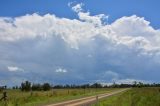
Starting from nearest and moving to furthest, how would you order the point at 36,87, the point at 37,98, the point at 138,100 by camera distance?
the point at 138,100 < the point at 37,98 < the point at 36,87

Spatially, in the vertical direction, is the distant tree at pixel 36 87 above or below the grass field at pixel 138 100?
above

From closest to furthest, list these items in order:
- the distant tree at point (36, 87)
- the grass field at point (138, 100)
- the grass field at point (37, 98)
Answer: the grass field at point (138, 100)
the grass field at point (37, 98)
the distant tree at point (36, 87)

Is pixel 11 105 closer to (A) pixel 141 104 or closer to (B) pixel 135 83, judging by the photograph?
(A) pixel 141 104

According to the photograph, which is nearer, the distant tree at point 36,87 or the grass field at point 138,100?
the grass field at point 138,100

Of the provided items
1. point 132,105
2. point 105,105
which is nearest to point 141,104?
point 132,105

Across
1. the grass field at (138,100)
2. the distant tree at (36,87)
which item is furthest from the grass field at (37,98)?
the distant tree at (36,87)

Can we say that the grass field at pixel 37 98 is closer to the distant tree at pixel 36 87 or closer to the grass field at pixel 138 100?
the grass field at pixel 138 100

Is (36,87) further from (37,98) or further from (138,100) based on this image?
(138,100)

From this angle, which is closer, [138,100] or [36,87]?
[138,100]

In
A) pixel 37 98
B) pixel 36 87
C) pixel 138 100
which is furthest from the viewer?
pixel 36 87

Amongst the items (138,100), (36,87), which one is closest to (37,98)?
(138,100)

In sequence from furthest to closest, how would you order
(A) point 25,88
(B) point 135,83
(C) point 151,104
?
1. (B) point 135,83
2. (A) point 25,88
3. (C) point 151,104

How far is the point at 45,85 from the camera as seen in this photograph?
12288 centimetres

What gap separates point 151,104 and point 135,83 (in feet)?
541
